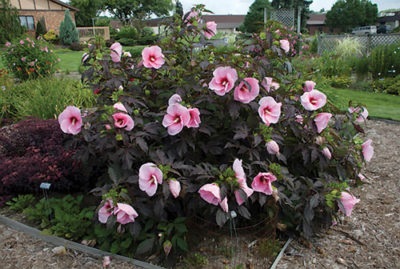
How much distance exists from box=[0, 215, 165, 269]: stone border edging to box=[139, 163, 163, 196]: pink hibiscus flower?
0.47m

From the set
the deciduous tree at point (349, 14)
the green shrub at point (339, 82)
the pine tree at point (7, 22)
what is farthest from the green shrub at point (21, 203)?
the deciduous tree at point (349, 14)

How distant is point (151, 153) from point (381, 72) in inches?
266

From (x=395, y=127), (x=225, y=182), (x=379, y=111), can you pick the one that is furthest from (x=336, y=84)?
(x=225, y=182)

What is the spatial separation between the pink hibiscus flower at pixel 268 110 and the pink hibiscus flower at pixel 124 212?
2.45ft

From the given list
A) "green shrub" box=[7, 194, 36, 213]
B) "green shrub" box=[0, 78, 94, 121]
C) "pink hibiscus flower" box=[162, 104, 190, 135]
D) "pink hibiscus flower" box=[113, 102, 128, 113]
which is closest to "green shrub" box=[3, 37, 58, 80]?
"green shrub" box=[0, 78, 94, 121]

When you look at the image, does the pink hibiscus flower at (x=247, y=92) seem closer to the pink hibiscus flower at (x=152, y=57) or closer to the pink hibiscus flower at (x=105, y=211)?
the pink hibiscus flower at (x=152, y=57)

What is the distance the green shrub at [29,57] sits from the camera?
7.84 m

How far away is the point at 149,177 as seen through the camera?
1650 mm

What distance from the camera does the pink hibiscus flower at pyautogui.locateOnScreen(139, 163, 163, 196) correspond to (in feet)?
5.34

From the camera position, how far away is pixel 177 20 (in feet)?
7.53

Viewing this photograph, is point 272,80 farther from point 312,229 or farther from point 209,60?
point 312,229

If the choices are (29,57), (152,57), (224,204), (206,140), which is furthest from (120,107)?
(29,57)

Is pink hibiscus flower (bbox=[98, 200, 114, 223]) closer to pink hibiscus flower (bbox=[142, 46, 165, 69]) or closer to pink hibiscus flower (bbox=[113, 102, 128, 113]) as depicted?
pink hibiscus flower (bbox=[113, 102, 128, 113])

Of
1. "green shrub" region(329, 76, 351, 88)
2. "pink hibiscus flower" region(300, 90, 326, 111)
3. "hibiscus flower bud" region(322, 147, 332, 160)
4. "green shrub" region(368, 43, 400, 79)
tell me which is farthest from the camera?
"green shrub" region(368, 43, 400, 79)
